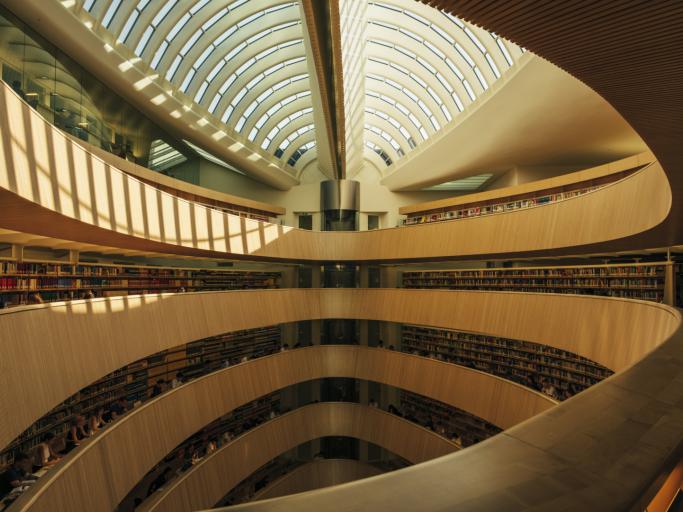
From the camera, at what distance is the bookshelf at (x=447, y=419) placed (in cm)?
1565

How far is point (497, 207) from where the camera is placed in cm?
1634

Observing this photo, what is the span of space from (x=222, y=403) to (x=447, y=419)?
8.41 m

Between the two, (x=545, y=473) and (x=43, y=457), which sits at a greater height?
(x=545, y=473)

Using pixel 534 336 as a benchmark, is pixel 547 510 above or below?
above

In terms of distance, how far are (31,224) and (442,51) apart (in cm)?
1225

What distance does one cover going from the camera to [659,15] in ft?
8.55

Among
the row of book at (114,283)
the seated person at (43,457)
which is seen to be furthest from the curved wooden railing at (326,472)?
the seated person at (43,457)

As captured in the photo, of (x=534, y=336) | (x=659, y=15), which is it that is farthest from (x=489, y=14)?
(x=534, y=336)

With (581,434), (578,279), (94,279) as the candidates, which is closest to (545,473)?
(581,434)

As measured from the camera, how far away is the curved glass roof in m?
12.1

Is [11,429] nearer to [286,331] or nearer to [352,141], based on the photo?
[352,141]

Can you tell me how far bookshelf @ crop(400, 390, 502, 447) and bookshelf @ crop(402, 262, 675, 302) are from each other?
172 inches

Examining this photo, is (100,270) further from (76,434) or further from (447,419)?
(447,419)

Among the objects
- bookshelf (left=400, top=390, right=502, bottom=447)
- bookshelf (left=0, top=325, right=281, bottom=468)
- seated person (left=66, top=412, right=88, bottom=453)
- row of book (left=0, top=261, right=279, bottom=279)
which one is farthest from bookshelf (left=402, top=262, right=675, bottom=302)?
seated person (left=66, top=412, right=88, bottom=453)
